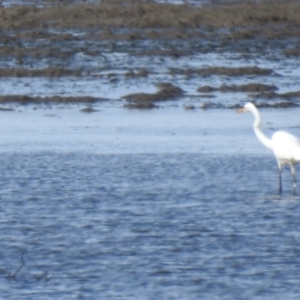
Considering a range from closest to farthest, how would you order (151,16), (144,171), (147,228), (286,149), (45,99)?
(147,228)
(286,149)
(144,171)
(45,99)
(151,16)

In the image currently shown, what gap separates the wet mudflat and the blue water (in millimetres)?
16

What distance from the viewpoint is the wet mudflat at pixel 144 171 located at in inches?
327

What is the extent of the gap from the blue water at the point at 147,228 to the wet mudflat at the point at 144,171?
0.02m

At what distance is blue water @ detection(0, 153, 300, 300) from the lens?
8000 mm

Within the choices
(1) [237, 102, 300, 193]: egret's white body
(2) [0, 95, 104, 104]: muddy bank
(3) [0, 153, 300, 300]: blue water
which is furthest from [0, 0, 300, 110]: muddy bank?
(1) [237, 102, 300, 193]: egret's white body

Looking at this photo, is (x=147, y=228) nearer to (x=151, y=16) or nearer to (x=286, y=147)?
(x=286, y=147)

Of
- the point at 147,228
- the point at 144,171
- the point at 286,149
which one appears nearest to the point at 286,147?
the point at 286,149

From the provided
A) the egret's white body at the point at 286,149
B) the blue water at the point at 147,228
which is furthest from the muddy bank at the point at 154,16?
the egret's white body at the point at 286,149

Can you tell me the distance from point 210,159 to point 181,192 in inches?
88.8

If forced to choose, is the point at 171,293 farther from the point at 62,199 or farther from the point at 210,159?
the point at 210,159

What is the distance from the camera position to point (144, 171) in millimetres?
12945

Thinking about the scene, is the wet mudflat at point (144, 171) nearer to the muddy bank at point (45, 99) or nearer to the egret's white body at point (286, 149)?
the muddy bank at point (45, 99)

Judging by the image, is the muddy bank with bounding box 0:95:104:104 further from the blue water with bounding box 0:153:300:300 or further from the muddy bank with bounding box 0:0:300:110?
the blue water with bounding box 0:153:300:300

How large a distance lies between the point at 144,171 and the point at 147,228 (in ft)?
10.2
